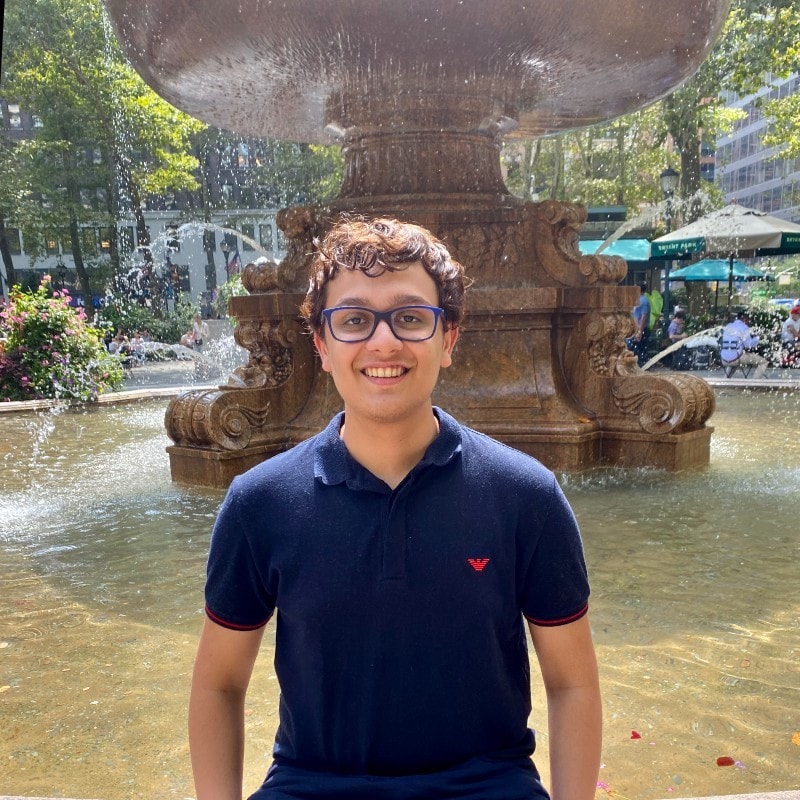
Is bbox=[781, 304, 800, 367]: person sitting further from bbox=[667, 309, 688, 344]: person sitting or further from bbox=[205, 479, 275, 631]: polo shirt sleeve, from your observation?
bbox=[205, 479, 275, 631]: polo shirt sleeve

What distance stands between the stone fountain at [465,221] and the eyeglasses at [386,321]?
4.30 meters

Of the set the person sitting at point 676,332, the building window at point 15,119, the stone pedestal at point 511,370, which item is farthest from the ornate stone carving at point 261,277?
the building window at point 15,119

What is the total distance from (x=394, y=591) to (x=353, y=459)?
0.25 meters

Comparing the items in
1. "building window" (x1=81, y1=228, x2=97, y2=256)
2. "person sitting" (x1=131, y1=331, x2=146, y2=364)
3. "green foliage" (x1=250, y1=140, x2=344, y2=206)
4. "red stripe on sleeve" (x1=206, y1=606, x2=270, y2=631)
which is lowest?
"person sitting" (x1=131, y1=331, x2=146, y2=364)

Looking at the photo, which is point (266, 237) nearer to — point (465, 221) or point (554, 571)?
point (465, 221)

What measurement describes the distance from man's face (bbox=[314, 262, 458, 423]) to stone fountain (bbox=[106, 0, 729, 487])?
4.31 metres

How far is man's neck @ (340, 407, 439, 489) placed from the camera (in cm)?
158

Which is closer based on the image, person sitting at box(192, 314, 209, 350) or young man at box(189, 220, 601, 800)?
young man at box(189, 220, 601, 800)

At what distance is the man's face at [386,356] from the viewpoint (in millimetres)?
1543

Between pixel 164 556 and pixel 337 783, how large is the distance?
10.1 ft

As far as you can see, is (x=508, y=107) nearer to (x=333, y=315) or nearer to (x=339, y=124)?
(x=339, y=124)

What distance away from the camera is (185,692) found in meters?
2.78

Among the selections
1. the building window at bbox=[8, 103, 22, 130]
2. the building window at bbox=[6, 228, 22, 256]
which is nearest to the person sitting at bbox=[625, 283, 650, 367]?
the building window at bbox=[6, 228, 22, 256]

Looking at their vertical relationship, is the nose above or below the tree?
below
